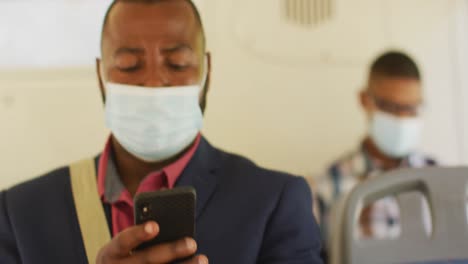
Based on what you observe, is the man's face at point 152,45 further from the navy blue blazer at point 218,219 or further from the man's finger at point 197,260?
the man's finger at point 197,260

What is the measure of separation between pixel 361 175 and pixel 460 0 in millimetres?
710

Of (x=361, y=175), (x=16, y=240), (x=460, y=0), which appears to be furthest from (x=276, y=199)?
(x=460, y=0)

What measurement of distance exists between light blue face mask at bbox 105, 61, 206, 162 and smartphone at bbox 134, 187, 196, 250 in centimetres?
22

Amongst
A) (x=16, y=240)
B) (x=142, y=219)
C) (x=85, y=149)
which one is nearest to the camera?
(x=142, y=219)

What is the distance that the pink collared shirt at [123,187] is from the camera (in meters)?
1.04

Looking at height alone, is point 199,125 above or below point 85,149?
above

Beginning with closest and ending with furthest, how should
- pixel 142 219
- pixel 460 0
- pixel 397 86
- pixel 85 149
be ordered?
pixel 142 219, pixel 85 149, pixel 397 86, pixel 460 0

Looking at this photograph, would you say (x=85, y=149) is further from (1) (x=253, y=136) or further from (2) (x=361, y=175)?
(2) (x=361, y=175)

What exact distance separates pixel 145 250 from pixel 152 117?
281mm

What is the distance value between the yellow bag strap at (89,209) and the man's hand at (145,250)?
0.55ft

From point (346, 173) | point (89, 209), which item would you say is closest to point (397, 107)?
point (346, 173)

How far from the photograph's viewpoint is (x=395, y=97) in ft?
5.96

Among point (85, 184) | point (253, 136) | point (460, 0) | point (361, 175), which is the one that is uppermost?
point (460, 0)

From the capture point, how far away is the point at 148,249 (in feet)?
2.67
